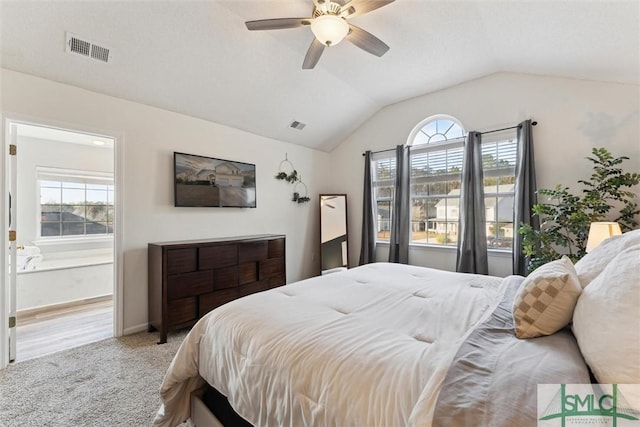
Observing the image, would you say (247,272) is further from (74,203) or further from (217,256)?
(74,203)

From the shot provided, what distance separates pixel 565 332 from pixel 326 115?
3.76 m

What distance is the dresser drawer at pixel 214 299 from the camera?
2.97 metres

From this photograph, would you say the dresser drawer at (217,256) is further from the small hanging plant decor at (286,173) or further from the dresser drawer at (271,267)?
the small hanging plant decor at (286,173)

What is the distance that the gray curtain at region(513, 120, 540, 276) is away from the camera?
3119 mm

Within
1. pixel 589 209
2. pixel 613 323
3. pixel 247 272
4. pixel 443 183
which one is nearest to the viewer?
pixel 613 323

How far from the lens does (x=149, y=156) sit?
10.0ft

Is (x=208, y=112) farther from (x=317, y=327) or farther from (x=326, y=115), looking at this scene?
(x=317, y=327)

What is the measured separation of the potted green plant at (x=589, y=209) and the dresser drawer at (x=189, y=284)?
3.28 metres

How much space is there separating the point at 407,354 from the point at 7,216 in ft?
10.3

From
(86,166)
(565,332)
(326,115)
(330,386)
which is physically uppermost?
(326,115)

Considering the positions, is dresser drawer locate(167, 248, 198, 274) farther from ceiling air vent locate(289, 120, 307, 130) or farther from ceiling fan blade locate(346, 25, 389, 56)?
ceiling fan blade locate(346, 25, 389, 56)

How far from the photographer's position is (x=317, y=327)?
→ 48.0 inches

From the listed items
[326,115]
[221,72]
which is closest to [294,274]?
[326,115]

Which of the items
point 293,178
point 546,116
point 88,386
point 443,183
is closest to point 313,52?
point 293,178
